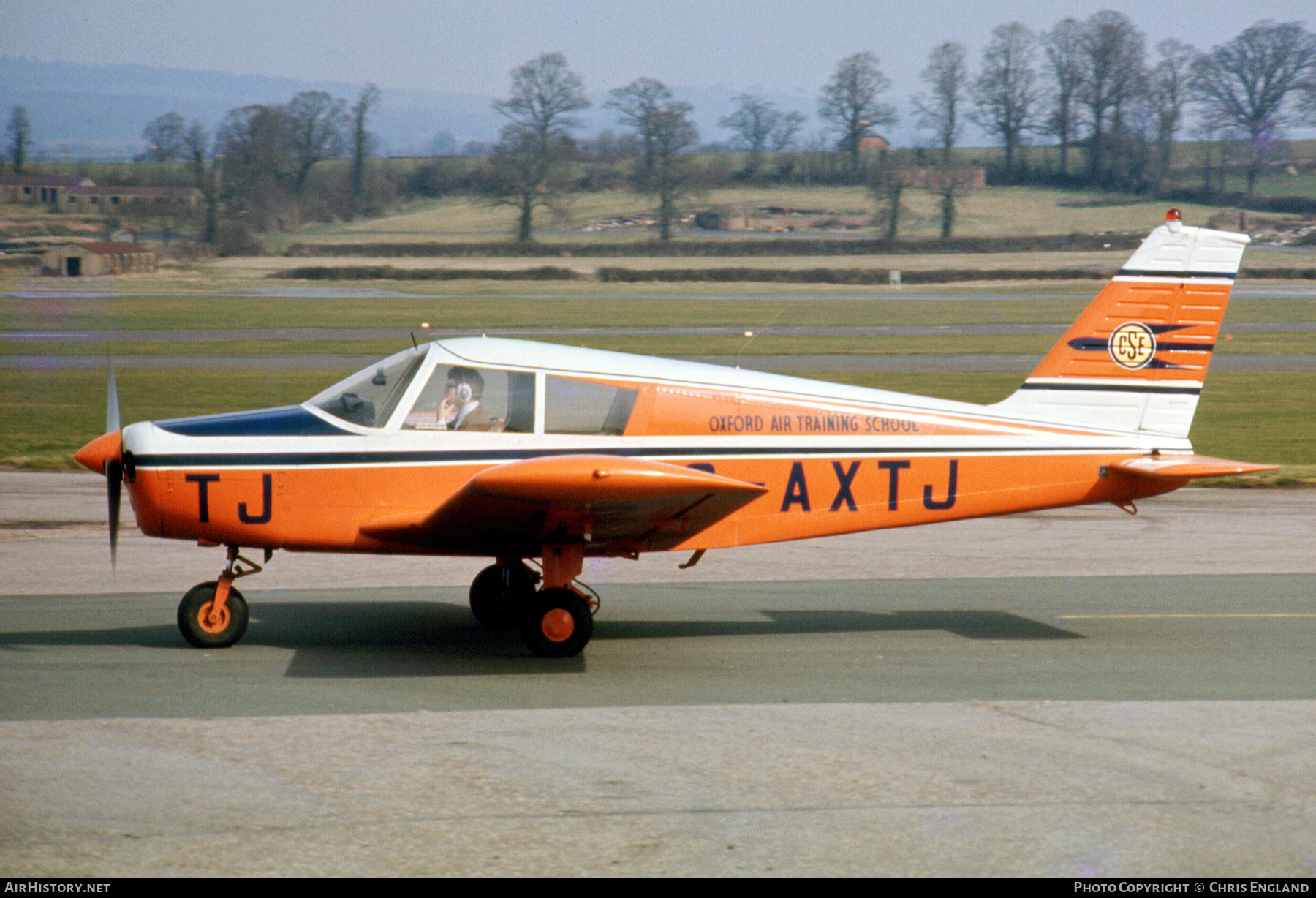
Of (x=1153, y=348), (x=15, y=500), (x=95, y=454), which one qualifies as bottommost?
(x=15, y=500)

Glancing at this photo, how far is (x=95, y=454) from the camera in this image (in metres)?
8.04

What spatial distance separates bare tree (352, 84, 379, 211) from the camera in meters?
59.9

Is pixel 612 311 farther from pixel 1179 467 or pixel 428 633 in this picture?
pixel 1179 467

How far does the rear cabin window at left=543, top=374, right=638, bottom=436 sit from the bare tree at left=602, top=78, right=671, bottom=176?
7922cm

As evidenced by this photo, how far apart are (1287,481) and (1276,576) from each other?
262 inches

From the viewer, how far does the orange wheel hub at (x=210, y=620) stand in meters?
8.40

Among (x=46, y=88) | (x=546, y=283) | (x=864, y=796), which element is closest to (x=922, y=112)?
(x=546, y=283)

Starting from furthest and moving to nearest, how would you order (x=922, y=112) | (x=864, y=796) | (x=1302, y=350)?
(x=922, y=112) → (x=1302, y=350) → (x=864, y=796)

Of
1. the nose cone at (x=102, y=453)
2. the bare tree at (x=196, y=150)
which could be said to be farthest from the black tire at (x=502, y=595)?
the bare tree at (x=196, y=150)

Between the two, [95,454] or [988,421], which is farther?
[988,421]

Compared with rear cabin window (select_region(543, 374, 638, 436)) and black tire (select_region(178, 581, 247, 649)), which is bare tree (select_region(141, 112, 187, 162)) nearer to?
black tire (select_region(178, 581, 247, 649))
